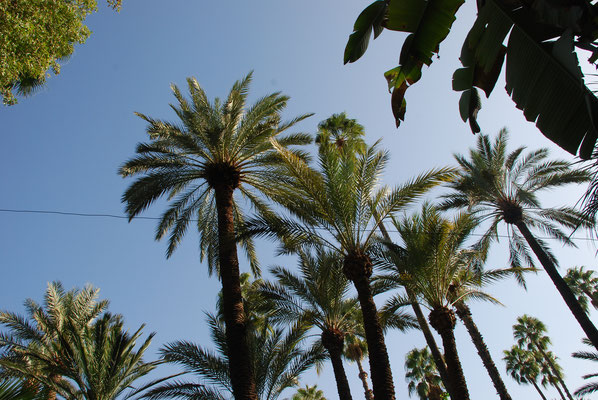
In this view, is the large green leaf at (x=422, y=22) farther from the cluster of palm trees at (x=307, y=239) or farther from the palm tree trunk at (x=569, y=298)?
the palm tree trunk at (x=569, y=298)

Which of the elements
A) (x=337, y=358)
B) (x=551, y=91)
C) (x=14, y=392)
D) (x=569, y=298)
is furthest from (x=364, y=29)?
(x=569, y=298)

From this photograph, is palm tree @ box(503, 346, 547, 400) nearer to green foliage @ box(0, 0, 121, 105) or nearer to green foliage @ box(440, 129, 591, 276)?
green foliage @ box(440, 129, 591, 276)

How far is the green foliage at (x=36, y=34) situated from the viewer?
6.90m

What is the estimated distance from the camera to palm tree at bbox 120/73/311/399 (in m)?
12.0

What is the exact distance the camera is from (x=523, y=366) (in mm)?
31672

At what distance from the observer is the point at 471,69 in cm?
Result: 311

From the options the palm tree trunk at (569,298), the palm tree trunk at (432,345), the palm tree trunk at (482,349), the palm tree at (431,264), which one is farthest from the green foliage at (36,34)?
the palm tree trunk at (569,298)

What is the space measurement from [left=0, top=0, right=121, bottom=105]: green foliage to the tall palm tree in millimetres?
5496

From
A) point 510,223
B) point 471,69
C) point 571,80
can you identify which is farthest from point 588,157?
point 510,223

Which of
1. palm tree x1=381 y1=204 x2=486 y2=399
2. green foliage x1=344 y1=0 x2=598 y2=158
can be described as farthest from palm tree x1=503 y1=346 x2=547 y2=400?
green foliage x1=344 y1=0 x2=598 y2=158

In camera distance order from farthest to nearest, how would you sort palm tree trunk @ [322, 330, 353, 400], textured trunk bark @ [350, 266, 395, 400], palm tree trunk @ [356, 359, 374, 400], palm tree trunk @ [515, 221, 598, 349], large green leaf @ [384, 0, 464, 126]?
palm tree trunk @ [356, 359, 374, 400], palm tree trunk @ [515, 221, 598, 349], palm tree trunk @ [322, 330, 353, 400], textured trunk bark @ [350, 266, 395, 400], large green leaf @ [384, 0, 464, 126]

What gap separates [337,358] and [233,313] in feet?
17.1

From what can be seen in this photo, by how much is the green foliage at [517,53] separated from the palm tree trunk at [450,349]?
9345 millimetres

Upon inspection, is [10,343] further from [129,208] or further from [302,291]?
[302,291]
